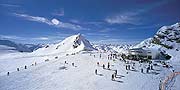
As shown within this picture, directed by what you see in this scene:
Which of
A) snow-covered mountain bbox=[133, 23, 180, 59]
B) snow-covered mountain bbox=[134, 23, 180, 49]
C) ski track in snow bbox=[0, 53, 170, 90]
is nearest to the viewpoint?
ski track in snow bbox=[0, 53, 170, 90]

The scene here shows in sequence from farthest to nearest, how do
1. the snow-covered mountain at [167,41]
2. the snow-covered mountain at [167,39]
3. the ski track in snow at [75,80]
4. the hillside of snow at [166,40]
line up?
1. the snow-covered mountain at [167,39]
2. the hillside of snow at [166,40]
3. the snow-covered mountain at [167,41]
4. the ski track in snow at [75,80]

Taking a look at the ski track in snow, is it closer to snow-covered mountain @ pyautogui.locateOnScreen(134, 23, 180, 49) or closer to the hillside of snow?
the hillside of snow

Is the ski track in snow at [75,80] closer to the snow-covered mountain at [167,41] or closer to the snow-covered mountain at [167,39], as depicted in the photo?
the snow-covered mountain at [167,41]

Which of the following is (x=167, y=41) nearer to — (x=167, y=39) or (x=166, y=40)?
(x=166, y=40)

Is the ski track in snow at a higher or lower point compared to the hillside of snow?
lower

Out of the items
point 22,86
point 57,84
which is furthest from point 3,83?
point 57,84

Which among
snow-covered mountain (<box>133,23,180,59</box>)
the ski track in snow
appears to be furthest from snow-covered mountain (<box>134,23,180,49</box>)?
the ski track in snow

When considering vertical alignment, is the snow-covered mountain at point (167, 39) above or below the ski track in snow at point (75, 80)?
above

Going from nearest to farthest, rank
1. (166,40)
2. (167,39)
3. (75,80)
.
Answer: (75,80)
(166,40)
(167,39)

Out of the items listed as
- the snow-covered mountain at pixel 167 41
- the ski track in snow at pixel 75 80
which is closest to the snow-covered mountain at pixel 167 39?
the snow-covered mountain at pixel 167 41

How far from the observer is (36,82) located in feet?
129

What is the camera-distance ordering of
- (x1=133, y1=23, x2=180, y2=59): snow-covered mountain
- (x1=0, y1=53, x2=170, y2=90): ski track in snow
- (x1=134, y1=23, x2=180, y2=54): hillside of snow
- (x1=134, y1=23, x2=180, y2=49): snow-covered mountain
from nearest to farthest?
(x1=0, y1=53, x2=170, y2=90): ski track in snow < (x1=133, y1=23, x2=180, y2=59): snow-covered mountain < (x1=134, y1=23, x2=180, y2=54): hillside of snow < (x1=134, y1=23, x2=180, y2=49): snow-covered mountain

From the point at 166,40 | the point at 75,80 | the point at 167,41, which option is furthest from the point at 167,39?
the point at 75,80

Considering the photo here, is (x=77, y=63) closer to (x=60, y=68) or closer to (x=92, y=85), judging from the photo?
(x=60, y=68)
